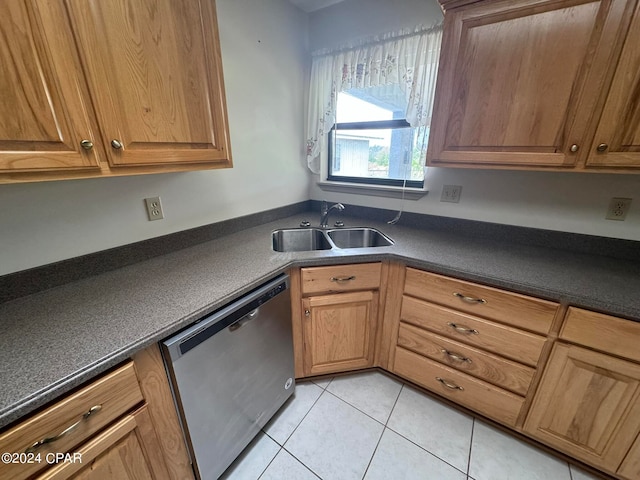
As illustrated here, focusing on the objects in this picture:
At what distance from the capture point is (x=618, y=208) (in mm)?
1247

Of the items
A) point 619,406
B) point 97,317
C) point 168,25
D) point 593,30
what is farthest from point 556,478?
point 168,25

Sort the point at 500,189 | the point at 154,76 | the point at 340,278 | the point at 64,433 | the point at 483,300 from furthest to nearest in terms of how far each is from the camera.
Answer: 1. the point at 500,189
2. the point at 340,278
3. the point at 483,300
4. the point at 154,76
5. the point at 64,433

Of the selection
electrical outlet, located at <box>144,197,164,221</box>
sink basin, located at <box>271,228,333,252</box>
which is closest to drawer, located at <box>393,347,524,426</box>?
sink basin, located at <box>271,228,333,252</box>

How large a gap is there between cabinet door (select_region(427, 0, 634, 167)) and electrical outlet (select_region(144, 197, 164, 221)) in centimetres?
149

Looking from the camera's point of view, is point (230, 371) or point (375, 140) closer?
point (230, 371)

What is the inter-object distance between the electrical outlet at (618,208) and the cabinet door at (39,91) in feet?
7.24

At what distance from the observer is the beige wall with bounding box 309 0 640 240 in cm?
127

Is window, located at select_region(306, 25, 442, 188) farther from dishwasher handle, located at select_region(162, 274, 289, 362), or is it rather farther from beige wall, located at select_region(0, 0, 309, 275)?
dishwasher handle, located at select_region(162, 274, 289, 362)

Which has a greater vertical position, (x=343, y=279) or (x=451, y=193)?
(x=451, y=193)

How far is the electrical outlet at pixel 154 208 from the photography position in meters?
1.27

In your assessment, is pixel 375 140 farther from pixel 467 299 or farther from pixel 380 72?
pixel 467 299

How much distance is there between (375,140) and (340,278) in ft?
3.72

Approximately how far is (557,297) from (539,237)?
0.56 m

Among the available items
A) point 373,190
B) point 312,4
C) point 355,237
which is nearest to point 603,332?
point 355,237
